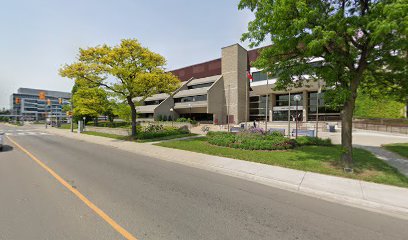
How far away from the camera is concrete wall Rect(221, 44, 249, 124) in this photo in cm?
4241

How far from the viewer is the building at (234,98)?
41375mm

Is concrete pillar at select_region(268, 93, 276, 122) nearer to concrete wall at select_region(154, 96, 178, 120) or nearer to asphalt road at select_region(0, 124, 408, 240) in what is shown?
Result: concrete wall at select_region(154, 96, 178, 120)

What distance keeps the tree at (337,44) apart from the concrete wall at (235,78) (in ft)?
108

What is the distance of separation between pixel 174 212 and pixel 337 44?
7.99 meters

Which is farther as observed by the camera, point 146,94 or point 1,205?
point 146,94

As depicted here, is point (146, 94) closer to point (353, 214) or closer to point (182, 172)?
point (182, 172)

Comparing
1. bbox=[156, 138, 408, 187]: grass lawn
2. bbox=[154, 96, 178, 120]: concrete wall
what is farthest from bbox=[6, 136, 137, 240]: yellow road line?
bbox=[154, 96, 178, 120]: concrete wall

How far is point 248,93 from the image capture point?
149ft

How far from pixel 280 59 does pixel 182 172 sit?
6.79 metres

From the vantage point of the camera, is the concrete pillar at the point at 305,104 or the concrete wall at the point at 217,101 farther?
the concrete wall at the point at 217,101

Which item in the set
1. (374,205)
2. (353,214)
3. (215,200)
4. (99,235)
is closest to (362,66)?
(374,205)

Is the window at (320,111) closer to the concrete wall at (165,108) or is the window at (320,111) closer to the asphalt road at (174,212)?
the concrete wall at (165,108)

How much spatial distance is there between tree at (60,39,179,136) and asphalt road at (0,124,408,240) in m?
12.2

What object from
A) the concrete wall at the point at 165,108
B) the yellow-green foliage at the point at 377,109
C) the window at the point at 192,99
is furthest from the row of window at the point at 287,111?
the concrete wall at the point at 165,108
